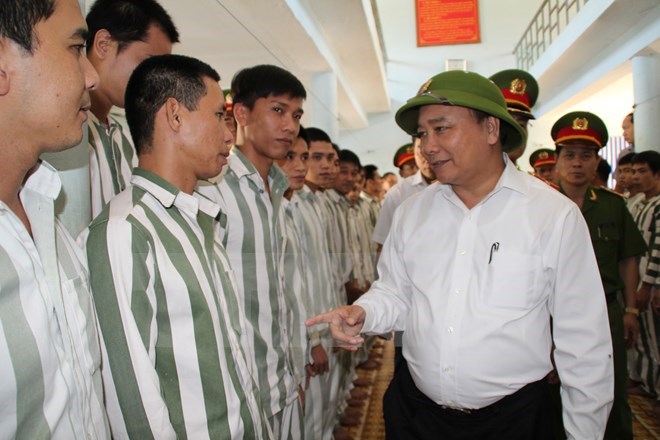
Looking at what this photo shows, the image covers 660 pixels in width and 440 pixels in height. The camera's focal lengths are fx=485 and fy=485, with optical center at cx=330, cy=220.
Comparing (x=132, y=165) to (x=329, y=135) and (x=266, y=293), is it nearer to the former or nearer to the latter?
(x=266, y=293)

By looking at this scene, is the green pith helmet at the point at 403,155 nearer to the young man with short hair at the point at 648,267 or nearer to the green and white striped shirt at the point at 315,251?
the green and white striped shirt at the point at 315,251

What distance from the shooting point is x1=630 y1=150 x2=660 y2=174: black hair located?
7.61 ft

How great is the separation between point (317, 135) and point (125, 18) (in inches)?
59.1

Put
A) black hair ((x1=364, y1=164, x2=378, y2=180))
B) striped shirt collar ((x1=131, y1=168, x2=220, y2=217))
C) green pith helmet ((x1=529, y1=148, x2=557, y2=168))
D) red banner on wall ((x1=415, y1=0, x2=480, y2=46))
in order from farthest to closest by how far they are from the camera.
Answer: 1. black hair ((x1=364, y1=164, x2=378, y2=180))
2. green pith helmet ((x1=529, y1=148, x2=557, y2=168))
3. red banner on wall ((x1=415, y1=0, x2=480, y2=46))
4. striped shirt collar ((x1=131, y1=168, x2=220, y2=217))

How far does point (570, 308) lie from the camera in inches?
48.4

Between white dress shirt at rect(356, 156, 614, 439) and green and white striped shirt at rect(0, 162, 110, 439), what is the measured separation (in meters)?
0.73

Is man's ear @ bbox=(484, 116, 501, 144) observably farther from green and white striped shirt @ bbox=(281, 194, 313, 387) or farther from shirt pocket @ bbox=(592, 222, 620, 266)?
shirt pocket @ bbox=(592, 222, 620, 266)

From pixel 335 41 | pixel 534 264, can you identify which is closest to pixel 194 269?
pixel 534 264

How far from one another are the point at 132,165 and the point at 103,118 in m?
0.15

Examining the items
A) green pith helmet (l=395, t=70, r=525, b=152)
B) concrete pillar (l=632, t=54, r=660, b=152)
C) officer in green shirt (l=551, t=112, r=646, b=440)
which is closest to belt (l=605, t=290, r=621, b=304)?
officer in green shirt (l=551, t=112, r=646, b=440)

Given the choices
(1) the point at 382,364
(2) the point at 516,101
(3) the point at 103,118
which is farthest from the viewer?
(1) the point at 382,364

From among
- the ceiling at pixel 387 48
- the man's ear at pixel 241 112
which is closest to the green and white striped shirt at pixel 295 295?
the man's ear at pixel 241 112

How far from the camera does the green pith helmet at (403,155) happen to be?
8.12 feet

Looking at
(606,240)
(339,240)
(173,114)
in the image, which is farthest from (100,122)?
(339,240)
